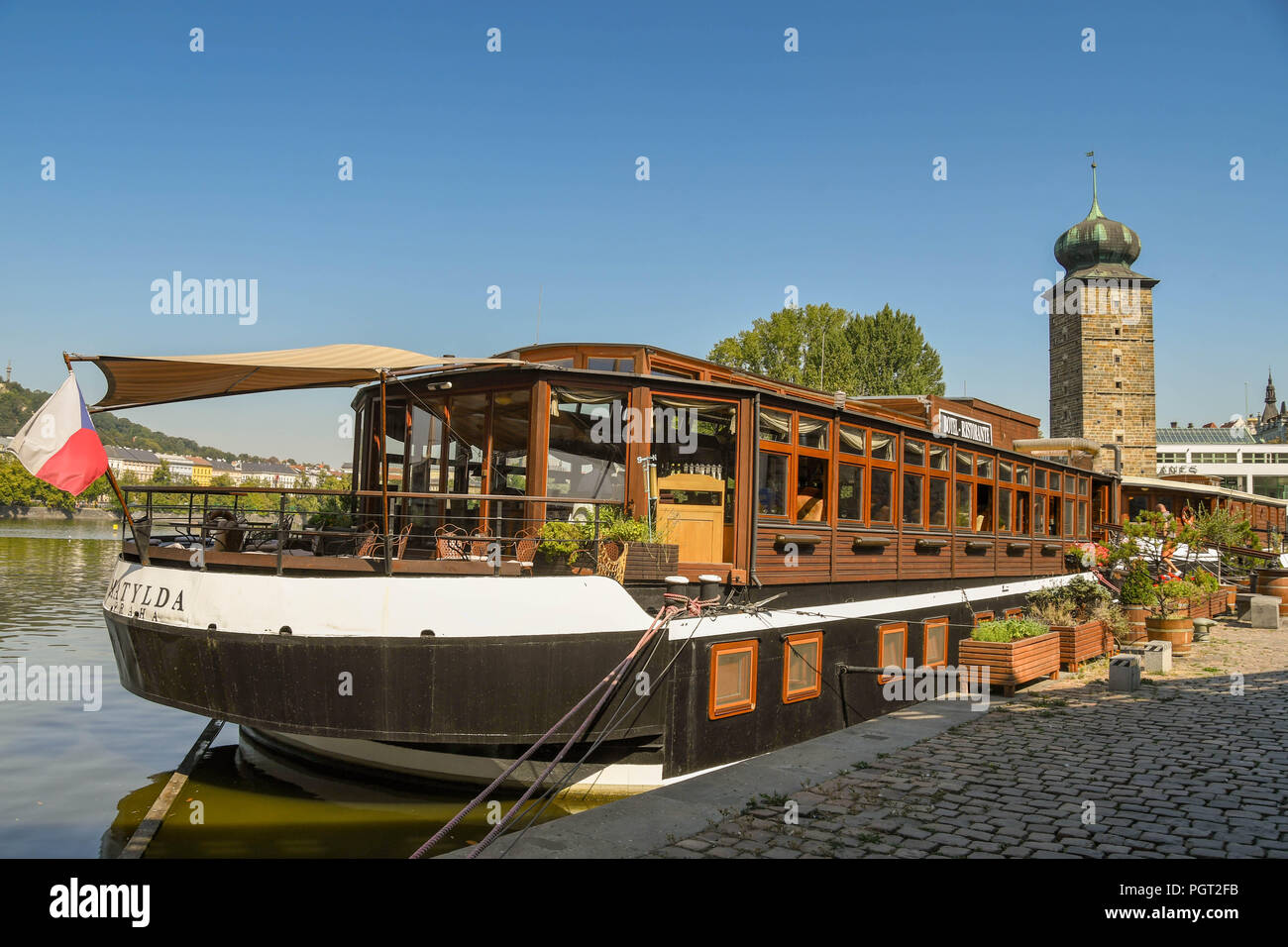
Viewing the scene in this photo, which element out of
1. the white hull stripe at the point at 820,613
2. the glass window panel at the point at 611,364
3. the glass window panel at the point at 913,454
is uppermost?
the glass window panel at the point at 611,364

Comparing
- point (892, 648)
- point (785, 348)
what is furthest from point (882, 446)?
Answer: point (785, 348)

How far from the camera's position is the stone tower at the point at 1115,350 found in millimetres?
68375

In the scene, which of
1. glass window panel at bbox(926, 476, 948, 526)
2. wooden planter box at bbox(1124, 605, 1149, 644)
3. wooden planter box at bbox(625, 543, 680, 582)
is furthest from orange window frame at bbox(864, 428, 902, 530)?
wooden planter box at bbox(1124, 605, 1149, 644)

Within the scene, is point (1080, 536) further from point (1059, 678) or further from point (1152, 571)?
point (1059, 678)

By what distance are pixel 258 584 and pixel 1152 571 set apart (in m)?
19.3

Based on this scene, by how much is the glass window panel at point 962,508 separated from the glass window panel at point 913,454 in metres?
1.53

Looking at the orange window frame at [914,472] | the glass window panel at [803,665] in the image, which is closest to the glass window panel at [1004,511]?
the orange window frame at [914,472]

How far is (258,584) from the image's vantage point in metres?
8.59

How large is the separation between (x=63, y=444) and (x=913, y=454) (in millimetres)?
10924

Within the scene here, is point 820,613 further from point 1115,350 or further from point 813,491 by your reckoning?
point 1115,350

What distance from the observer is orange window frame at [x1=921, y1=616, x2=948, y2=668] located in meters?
14.1

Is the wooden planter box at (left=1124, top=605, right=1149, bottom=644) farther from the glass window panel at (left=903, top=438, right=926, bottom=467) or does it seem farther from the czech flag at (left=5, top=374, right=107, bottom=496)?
the czech flag at (left=5, top=374, right=107, bottom=496)

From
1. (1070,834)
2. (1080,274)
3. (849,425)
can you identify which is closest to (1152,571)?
(849,425)

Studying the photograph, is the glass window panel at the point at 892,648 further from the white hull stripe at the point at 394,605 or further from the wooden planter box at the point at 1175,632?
the wooden planter box at the point at 1175,632
